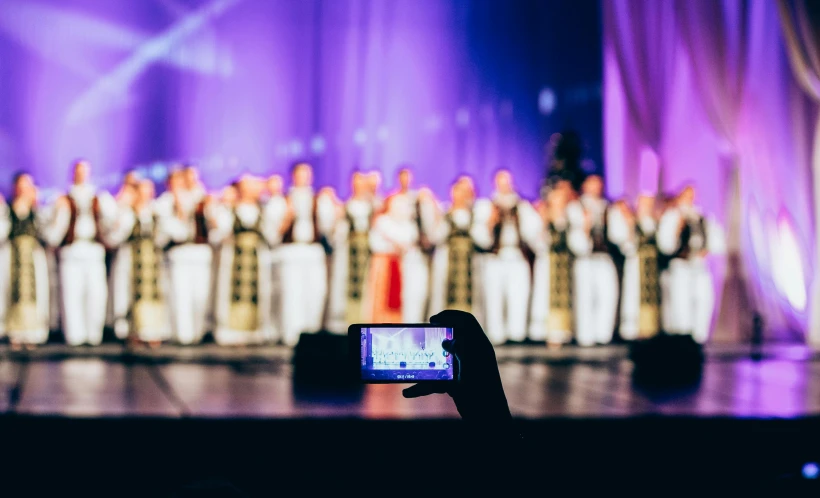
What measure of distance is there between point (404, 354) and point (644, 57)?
7489 mm

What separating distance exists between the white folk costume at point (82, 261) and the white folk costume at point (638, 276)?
4378 millimetres

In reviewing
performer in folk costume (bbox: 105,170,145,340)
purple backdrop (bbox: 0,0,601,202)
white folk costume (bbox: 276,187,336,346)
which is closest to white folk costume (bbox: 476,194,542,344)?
purple backdrop (bbox: 0,0,601,202)

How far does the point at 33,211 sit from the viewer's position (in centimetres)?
723

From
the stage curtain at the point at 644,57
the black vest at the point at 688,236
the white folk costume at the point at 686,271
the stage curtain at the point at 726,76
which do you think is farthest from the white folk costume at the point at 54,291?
the stage curtain at the point at 726,76

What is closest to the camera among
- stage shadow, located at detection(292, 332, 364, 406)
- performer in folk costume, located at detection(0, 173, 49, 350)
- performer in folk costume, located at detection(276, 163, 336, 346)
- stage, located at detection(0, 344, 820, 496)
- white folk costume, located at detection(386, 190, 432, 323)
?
stage, located at detection(0, 344, 820, 496)

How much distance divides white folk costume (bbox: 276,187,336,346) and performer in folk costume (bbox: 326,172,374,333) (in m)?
0.10

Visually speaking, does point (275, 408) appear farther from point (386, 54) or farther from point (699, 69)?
point (699, 69)

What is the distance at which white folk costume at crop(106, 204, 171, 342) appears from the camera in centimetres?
723

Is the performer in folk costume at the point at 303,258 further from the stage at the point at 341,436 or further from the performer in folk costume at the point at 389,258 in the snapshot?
the stage at the point at 341,436

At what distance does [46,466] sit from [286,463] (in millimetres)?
902

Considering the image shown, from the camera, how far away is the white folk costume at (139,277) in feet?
23.7

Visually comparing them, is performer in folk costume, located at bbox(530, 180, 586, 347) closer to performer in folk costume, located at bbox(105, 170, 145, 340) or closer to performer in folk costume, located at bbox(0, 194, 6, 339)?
performer in folk costume, located at bbox(105, 170, 145, 340)

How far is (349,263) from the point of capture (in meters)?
7.61

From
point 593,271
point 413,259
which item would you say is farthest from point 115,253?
point 593,271
